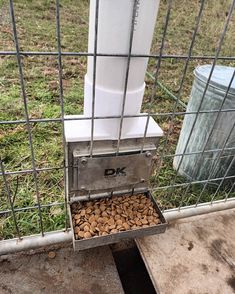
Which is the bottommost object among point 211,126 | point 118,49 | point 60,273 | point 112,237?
point 60,273

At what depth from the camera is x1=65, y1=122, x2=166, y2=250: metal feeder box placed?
931mm

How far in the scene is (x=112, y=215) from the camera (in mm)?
1075

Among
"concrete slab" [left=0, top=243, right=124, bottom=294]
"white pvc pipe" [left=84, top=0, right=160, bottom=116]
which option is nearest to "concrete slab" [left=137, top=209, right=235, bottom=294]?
"concrete slab" [left=0, top=243, right=124, bottom=294]

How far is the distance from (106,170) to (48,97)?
4.87 feet

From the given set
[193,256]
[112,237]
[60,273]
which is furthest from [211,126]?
[60,273]

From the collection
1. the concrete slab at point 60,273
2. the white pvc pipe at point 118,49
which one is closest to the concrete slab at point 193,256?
the concrete slab at point 60,273

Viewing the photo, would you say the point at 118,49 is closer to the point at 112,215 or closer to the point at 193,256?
the point at 112,215

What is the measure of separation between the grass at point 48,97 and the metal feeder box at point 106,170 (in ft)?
0.81

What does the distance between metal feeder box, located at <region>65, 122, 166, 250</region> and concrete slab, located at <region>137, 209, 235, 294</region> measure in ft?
0.67

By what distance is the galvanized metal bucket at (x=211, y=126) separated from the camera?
4.16ft

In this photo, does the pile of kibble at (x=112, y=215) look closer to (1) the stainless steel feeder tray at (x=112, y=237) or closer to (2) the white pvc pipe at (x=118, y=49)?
(1) the stainless steel feeder tray at (x=112, y=237)

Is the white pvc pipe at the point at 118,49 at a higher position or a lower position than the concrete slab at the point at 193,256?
higher

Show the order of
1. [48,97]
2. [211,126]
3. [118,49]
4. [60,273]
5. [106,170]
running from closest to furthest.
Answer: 1. [118,49]
2. [106,170]
3. [60,273]
4. [211,126]
5. [48,97]

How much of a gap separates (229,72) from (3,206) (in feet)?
4.42
